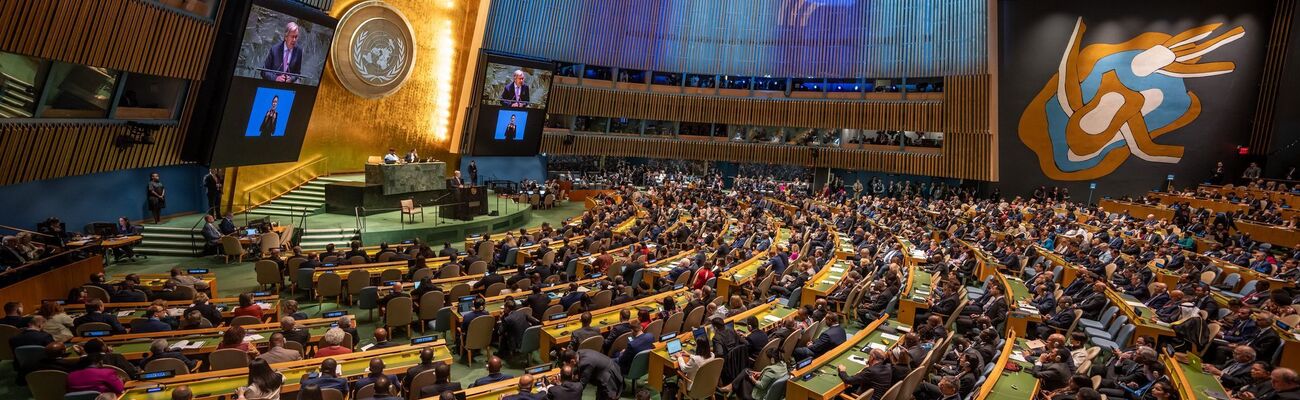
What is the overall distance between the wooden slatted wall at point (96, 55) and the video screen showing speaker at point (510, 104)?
1111 cm

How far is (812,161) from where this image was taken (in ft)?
109

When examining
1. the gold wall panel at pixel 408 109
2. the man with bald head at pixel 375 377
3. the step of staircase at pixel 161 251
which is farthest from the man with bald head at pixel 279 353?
the gold wall panel at pixel 408 109

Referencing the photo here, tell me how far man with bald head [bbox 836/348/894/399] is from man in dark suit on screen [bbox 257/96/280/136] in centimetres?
1550

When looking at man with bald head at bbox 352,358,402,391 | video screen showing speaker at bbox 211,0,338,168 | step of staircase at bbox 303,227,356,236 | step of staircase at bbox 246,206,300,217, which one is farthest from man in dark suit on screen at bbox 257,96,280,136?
man with bald head at bbox 352,358,402,391

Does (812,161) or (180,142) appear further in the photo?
(812,161)

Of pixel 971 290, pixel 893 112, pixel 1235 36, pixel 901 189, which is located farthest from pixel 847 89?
pixel 971 290

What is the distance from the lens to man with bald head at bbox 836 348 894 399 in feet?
22.7

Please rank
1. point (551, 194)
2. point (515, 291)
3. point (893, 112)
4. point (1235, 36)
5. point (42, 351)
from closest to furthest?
point (42, 351), point (515, 291), point (1235, 36), point (551, 194), point (893, 112)

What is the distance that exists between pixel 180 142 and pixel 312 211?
177 inches

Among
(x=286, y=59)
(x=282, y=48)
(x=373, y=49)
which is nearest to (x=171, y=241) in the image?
(x=286, y=59)

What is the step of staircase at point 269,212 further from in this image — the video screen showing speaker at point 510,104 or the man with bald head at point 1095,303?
the man with bald head at point 1095,303

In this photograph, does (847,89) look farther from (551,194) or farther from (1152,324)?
(1152,324)

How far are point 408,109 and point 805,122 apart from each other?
18.7m

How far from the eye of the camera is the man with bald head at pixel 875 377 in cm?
693
